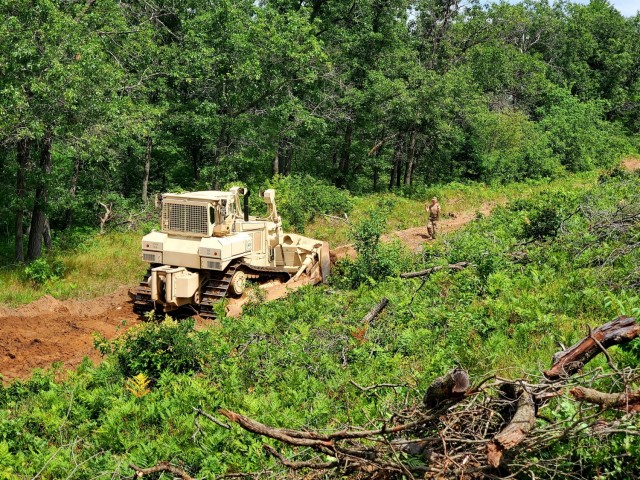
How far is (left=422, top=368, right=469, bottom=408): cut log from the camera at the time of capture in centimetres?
449

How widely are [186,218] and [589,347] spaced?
990 centimetres

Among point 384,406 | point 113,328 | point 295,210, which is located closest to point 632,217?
point 384,406

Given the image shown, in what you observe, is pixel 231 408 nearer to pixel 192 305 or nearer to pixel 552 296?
pixel 552 296

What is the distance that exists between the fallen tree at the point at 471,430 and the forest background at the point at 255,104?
39.7 feet

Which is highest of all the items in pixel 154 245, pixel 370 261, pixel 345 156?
pixel 345 156

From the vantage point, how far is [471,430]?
475 cm

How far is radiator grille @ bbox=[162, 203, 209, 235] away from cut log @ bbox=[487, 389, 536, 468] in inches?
384

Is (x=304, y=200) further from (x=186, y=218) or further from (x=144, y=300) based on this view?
(x=144, y=300)

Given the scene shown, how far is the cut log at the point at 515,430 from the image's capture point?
4.09 meters

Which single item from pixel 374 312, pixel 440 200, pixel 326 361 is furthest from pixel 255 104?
pixel 326 361

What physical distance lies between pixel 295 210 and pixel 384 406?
54.3 feet

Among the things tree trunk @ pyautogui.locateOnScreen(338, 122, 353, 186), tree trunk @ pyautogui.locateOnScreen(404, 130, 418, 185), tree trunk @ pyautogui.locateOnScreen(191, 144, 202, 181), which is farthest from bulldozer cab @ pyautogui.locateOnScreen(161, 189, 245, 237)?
tree trunk @ pyautogui.locateOnScreen(404, 130, 418, 185)

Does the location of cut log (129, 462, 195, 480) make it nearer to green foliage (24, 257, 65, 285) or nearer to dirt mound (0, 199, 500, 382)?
dirt mound (0, 199, 500, 382)

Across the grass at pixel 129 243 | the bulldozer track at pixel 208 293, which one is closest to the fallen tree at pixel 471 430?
the bulldozer track at pixel 208 293
